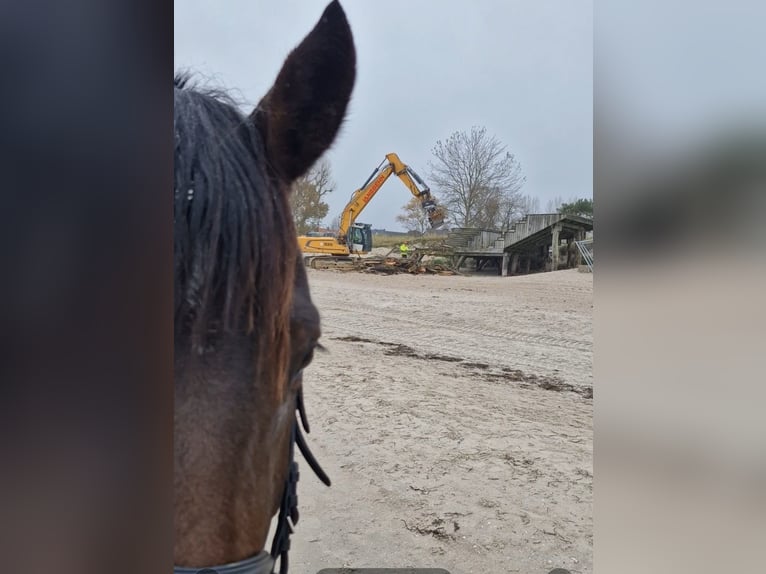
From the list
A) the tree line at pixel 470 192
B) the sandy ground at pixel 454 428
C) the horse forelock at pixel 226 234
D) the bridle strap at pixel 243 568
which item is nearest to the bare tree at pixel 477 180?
the tree line at pixel 470 192

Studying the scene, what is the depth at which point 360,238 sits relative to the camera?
1.44 meters

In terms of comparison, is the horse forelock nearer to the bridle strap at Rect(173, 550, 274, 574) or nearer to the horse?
the horse

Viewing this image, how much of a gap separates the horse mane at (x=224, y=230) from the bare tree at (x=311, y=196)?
0.09 m

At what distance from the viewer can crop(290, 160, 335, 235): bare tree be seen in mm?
704

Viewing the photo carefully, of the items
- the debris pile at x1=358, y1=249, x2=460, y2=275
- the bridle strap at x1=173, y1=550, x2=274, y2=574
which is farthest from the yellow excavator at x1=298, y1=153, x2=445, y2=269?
the bridle strap at x1=173, y1=550, x2=274, y2=574

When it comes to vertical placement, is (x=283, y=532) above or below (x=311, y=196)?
below

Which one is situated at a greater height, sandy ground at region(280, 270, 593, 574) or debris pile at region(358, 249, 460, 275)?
debris pile at region(358, 249, 460, 275)

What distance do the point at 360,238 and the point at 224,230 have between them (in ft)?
2.98

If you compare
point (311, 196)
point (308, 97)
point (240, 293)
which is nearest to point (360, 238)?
point (311, 196)

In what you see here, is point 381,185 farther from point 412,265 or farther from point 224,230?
point 412,265

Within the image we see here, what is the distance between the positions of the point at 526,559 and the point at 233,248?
1.23 metres

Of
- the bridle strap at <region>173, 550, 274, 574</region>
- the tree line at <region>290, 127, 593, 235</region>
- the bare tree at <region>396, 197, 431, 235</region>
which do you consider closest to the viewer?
the bridle strap at <region>173, 550, 274, 574</region>

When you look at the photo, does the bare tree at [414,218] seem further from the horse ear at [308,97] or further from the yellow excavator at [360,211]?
the horse ear at [308,97]

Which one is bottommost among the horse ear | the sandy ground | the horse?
the sandy ground
